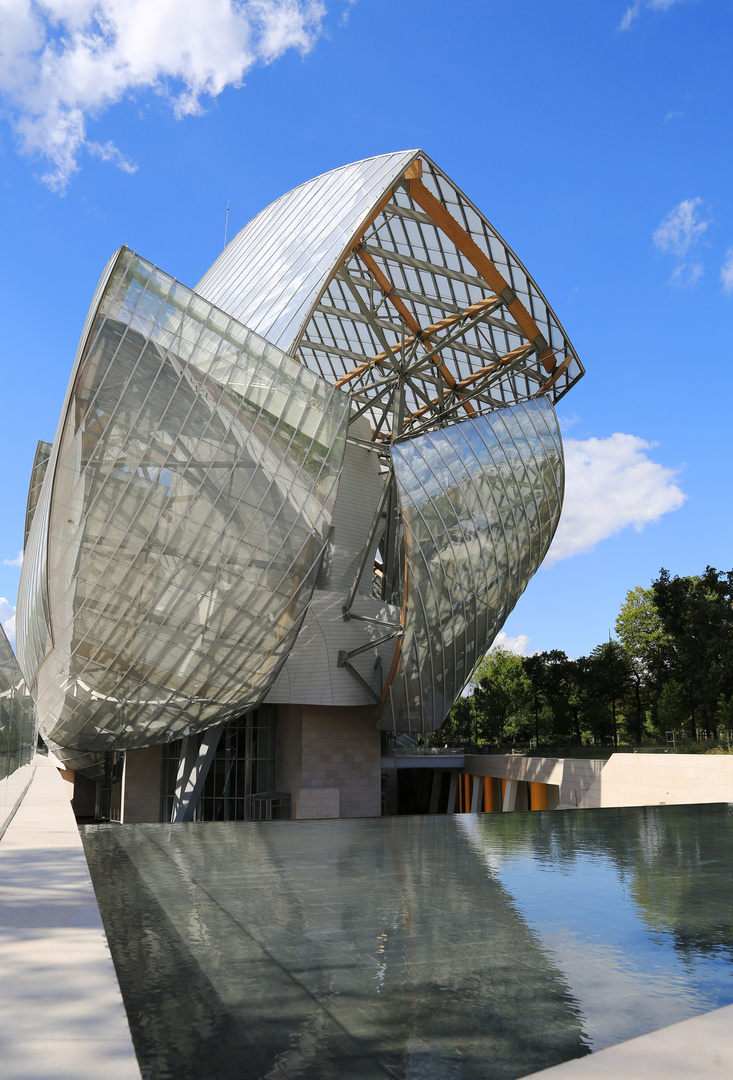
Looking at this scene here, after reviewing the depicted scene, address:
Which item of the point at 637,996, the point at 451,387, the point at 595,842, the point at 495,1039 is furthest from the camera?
the point at 451,387

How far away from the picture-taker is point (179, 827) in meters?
13.4

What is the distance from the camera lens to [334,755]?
3441 centimetres

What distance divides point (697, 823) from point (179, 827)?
9809 mm

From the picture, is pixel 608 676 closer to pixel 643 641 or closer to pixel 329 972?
pixel 643 641

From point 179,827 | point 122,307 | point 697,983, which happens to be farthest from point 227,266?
point 697,983

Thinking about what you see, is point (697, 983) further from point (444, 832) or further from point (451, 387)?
point (451, 387)

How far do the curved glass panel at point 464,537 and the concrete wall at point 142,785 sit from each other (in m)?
10.4

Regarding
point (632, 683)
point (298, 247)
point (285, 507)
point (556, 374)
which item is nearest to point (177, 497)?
point (285, 507)

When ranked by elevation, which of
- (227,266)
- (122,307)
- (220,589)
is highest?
(227,266)

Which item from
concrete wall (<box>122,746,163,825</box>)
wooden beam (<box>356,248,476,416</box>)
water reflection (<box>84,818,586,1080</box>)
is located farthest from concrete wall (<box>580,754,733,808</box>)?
water reflection (<box>84,818,586,1080</box>)

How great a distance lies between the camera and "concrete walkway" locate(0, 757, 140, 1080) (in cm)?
232

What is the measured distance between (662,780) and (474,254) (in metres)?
20.8

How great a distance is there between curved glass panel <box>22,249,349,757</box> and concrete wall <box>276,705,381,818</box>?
11694 millimetres

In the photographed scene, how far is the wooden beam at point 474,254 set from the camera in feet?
86.4
